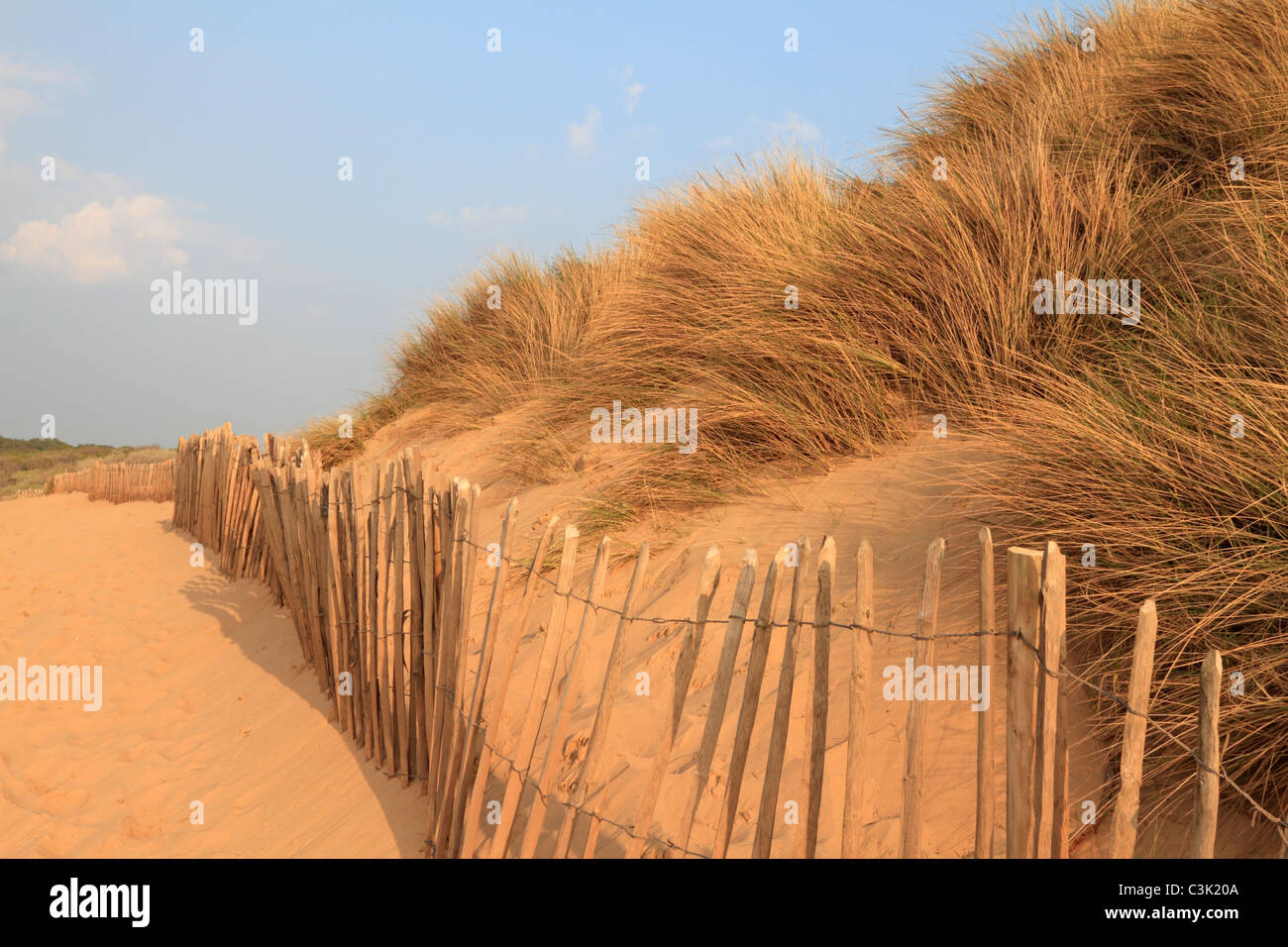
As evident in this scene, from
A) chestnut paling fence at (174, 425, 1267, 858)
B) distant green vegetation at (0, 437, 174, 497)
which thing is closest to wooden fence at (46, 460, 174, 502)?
distant green vegetation at (0, 437, 174, 497)

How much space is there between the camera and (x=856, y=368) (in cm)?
488

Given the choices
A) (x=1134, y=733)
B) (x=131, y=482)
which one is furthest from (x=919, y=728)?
(x=131, y=482)

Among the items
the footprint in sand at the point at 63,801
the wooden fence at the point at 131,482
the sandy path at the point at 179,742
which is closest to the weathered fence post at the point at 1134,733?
the sandy path at the point at 179,742

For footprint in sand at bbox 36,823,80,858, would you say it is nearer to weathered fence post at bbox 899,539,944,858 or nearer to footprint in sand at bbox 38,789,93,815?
footprint in sand at bbox 38,789,93,815

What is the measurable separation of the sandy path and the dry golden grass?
203 cm

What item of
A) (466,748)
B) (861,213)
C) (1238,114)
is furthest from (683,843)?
(1238,114)

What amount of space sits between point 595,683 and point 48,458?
32.7m

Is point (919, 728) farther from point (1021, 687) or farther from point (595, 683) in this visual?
point (595, 683)

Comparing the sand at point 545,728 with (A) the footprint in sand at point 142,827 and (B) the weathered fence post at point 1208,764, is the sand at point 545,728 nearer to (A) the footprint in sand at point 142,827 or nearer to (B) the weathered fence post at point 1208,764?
(A) the footprint in sand at point 142,827

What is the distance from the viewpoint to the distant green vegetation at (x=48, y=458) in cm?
2306

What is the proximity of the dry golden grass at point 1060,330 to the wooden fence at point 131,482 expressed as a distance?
7670 millimetres

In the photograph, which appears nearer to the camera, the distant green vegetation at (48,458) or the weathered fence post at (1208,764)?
the weathered fence post at (1208,764)

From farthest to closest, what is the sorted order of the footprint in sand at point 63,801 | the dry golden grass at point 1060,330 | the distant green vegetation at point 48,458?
the distant green vegetation at point 48,458 < the footprint in sand at point 63,801 < the dry golden grass at point 1060,330
